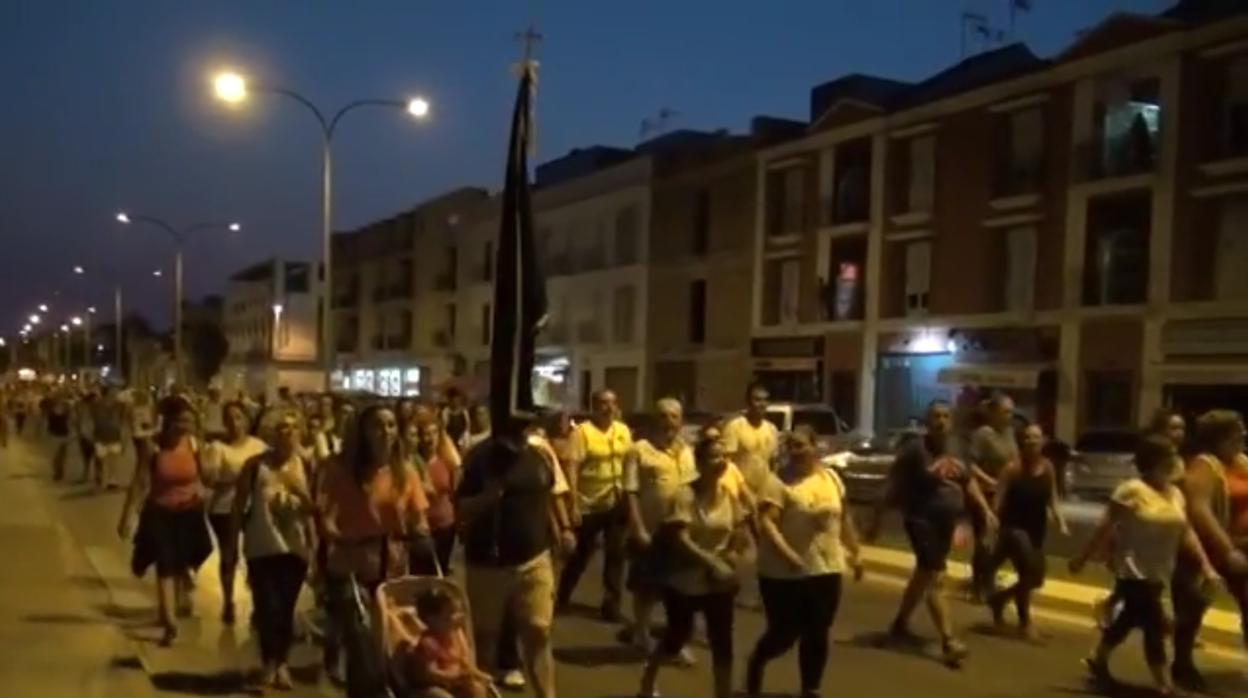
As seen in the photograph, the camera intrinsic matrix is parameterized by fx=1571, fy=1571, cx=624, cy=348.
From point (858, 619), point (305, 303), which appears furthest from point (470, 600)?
point (305, 303)

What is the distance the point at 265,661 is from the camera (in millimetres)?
8984

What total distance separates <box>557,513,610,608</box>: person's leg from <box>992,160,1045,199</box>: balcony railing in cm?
2755

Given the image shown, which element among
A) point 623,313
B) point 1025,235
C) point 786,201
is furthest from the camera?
point 623,313

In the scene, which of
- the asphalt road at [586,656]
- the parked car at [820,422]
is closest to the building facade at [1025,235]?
the parked car at [820,422]

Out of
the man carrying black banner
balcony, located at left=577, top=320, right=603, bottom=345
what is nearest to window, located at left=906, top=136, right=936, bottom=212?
balcony, located at left=577, top=320, right=603, bottom=345

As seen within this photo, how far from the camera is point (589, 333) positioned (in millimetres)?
57438

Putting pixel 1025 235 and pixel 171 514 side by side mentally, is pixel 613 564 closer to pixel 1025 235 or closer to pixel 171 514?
pixel 171 514

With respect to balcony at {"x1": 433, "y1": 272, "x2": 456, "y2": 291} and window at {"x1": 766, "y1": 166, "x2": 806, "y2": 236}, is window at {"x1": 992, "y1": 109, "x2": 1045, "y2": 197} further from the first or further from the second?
balcony at {"x1": 433, "y1": 272, "x2": 456, "y2": 291}

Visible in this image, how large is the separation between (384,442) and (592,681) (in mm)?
2310

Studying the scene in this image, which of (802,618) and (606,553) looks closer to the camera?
(802,618)

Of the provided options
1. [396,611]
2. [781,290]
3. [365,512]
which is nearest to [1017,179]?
[781,290]

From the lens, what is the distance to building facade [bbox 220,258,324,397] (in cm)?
9181

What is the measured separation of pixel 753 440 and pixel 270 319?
287 feet

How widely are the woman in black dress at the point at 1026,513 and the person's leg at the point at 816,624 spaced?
3187 mm
